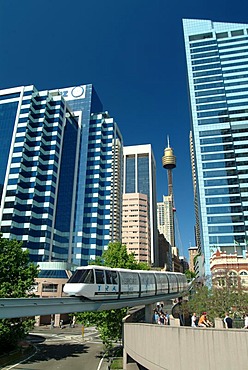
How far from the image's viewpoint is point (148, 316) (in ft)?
101

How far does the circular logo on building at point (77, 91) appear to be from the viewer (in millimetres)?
117238

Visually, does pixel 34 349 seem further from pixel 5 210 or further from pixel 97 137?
pixel 97 137

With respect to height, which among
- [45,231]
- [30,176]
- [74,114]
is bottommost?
[45,231]


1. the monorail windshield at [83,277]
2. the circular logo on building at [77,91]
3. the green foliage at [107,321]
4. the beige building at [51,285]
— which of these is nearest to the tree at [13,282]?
the green foliage at [107,321]

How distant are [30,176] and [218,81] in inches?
3051

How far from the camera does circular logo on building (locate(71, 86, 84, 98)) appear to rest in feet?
385

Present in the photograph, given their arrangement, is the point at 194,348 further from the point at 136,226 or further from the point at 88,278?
the point at 136,226

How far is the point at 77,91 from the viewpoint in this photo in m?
118

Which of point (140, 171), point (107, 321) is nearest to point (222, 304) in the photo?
point (107, 321)

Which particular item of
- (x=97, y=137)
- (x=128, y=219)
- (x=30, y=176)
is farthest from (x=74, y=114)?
(x=128, y=219)

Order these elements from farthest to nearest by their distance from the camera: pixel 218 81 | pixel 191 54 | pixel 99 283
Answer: pixel 191 54
pixel 218 81
pixel 99 283

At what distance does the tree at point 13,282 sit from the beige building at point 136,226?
11053cm

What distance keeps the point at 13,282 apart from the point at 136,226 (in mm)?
118307

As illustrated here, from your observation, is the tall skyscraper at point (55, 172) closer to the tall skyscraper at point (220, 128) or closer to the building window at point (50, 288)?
the building window at point (50, 288)
